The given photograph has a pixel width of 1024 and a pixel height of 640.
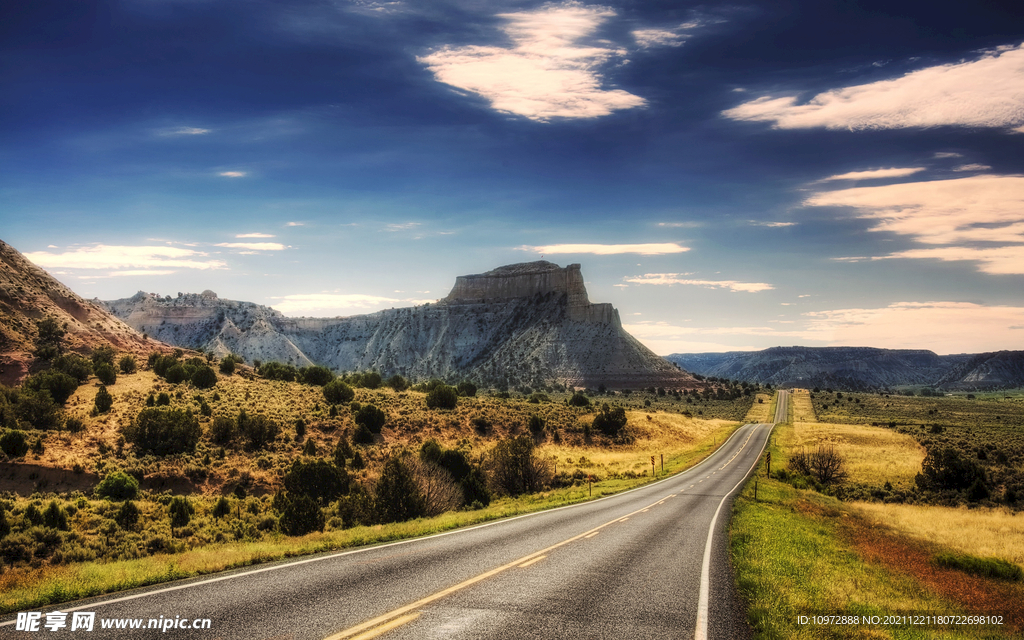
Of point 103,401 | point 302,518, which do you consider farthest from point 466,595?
point 103,401

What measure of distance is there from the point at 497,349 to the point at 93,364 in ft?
291

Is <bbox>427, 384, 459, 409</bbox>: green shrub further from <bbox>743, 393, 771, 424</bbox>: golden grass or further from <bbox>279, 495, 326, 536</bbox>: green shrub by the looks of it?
<bbox>743, 393, 771, 424</bbox>: golden grass

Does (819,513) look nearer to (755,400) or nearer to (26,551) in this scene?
(26,551)

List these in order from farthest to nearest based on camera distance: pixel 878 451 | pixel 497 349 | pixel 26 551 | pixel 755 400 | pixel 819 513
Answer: pixel 497 349, pixel 755 400, pixel 878 451, pixel 819 513, pixel 26 551

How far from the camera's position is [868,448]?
2047 inches

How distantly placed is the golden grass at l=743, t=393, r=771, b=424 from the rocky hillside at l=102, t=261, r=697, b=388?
1507 centimetres

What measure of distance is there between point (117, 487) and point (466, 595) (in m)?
31.9

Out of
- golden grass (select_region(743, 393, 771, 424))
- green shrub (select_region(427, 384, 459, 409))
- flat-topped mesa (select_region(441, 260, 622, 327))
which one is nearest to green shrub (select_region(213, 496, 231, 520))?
green shrub (select_region(427, 384, 459, 409))

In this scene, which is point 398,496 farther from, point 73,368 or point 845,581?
point 73,368

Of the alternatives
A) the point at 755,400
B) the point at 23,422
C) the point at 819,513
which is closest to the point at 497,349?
the point at 755,400

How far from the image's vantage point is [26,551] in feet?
62.5

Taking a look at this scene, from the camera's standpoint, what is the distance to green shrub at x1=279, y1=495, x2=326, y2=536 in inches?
774

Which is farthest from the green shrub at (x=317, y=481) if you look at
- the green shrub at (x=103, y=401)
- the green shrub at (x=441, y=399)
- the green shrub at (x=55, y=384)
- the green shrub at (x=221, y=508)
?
the green shrub at (x=55, y=384)

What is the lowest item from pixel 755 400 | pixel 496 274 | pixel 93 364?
pixel 755 400
